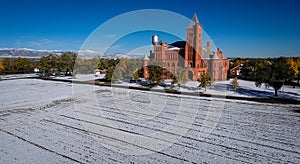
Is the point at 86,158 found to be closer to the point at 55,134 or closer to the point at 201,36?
the point at 55,134

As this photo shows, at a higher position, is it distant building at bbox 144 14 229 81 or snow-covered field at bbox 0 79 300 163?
distant building at bbox 144 14 229 81

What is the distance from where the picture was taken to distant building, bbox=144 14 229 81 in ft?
137

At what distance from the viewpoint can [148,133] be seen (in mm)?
12555

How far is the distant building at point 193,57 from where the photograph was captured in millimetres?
41812

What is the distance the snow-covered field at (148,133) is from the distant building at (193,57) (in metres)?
22.4

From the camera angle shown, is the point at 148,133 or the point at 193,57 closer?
the point at 148,133

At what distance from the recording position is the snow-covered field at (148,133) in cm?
957

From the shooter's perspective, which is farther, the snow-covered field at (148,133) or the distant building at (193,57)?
the distant building at (193,57)

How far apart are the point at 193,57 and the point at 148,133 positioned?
3218 centimetres

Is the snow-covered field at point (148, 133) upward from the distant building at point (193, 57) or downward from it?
downward

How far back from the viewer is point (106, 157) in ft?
31.1

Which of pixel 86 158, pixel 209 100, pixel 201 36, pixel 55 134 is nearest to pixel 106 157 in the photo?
pixel 86 158

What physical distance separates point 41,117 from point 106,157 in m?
9.10

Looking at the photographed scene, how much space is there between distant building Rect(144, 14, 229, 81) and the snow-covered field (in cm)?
2242
